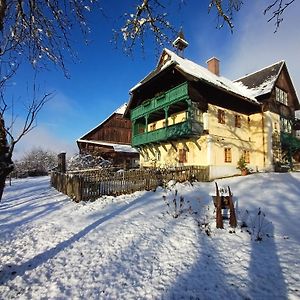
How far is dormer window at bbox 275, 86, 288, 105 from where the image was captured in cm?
2565

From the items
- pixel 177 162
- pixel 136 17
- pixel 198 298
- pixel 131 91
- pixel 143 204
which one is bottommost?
pixel 198 298

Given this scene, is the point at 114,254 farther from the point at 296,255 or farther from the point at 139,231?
the point at 296,255

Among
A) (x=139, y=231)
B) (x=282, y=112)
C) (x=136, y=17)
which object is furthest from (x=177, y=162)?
(x=136, y=17)

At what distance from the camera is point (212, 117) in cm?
2041

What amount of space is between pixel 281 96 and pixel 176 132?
45.7 ft

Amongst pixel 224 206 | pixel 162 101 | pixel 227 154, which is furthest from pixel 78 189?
pixel 227 154

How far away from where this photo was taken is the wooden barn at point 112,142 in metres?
34.8

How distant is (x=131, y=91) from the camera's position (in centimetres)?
2520

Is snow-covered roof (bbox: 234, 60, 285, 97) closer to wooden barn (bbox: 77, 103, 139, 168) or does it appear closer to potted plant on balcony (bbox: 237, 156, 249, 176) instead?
potted plant on balcony (bbox: 237, 156, 249, 176)

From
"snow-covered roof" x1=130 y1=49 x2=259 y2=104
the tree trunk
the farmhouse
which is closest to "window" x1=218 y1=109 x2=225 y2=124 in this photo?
the farmhouse

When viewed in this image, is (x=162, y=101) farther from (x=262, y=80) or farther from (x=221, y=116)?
(x=262, y=80)

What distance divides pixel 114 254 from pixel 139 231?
1621 millimetres

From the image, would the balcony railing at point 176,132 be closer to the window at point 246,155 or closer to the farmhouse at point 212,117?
the farmhouse at point 212,117

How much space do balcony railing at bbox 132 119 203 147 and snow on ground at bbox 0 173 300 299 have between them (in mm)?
9602
